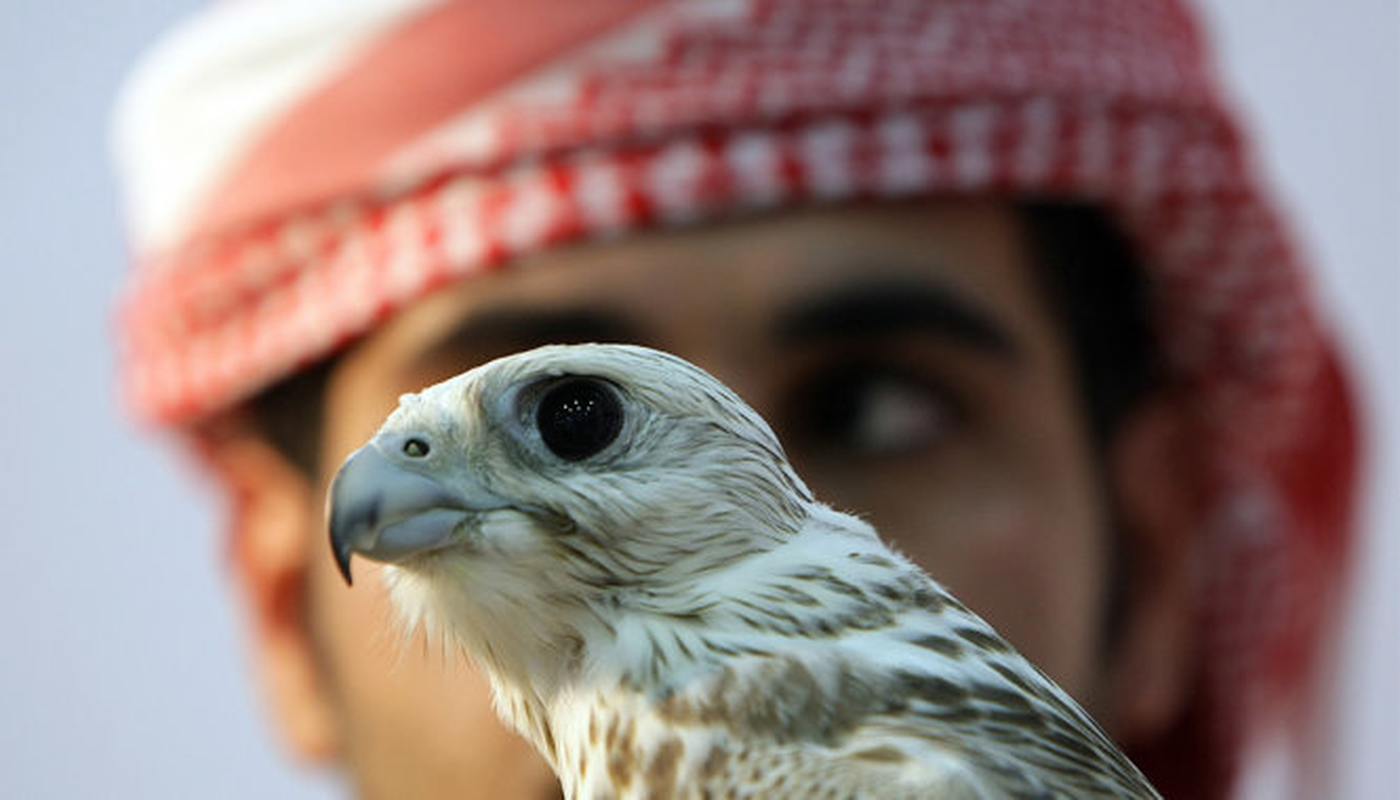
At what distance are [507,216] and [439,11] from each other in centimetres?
29

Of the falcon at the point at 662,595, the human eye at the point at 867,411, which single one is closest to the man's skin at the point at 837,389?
the human eye at the point at 867,411

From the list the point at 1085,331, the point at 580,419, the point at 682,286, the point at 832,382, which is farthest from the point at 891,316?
the point at 580,419

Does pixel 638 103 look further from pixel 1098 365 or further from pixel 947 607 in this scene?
pixel 947 607

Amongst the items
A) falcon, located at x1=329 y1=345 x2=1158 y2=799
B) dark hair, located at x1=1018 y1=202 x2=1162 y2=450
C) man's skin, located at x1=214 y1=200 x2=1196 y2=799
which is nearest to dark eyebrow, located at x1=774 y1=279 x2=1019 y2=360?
man's skin, located at x1=214 y1=200 x2=1196 y2=799

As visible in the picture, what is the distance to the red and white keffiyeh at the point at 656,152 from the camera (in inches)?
51.6

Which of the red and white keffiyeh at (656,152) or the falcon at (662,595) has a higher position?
the red and white keffiyeh at (656,152)

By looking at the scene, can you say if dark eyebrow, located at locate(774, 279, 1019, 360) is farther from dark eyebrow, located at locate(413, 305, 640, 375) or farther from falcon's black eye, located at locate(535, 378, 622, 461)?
falcon's black eye, located at locate(535, 378, 622, 461)

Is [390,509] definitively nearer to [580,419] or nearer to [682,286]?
[580,419]

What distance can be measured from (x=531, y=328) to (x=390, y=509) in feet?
2.56

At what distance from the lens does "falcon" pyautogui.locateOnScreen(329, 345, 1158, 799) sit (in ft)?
1.60

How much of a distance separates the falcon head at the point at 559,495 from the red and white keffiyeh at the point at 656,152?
29.5 inches

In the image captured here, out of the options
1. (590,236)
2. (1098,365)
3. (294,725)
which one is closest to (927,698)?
(590,236)

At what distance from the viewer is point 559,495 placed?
21.2 inches

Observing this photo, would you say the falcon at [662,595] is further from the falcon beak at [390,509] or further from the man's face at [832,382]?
the man's face at [832,382]
